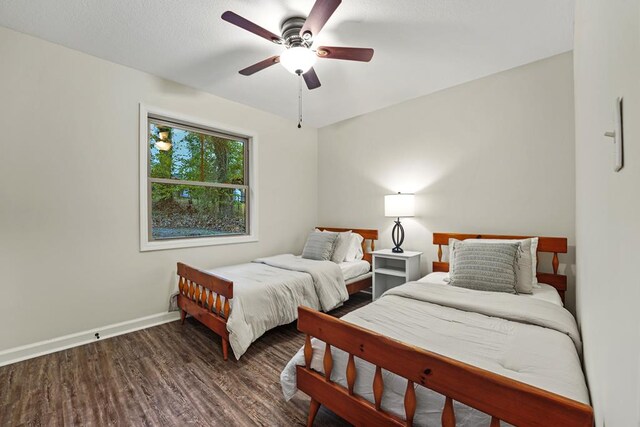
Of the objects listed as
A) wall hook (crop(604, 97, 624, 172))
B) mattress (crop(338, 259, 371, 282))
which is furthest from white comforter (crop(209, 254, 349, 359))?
wall hook (crop(604, 97, 624, 172))

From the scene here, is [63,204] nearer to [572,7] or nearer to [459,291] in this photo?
[459,291]

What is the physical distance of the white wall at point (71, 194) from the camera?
2234mm

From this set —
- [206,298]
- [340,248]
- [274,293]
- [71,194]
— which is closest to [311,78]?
[274,293]

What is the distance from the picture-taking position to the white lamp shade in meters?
3.28

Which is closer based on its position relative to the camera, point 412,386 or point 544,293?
point 412,386

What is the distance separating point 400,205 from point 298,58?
6.43 feet

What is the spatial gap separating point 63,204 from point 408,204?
A: 338 cm

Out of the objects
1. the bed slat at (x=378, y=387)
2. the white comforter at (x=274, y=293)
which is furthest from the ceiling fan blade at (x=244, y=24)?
the bed slat at (x=378, y=387)

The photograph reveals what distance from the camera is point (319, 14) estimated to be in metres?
1.68

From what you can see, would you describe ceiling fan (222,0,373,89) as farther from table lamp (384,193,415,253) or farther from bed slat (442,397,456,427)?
bed slat (442,397,456,427)

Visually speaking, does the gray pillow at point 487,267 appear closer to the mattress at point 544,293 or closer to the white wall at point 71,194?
the mattress at point 544,293

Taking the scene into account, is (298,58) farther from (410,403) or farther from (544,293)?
(544,293)

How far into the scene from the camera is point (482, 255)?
2227mm

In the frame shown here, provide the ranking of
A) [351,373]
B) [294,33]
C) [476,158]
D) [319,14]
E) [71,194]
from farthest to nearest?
[476,158], [71,194], [294,33], [319,14], [351,373]
